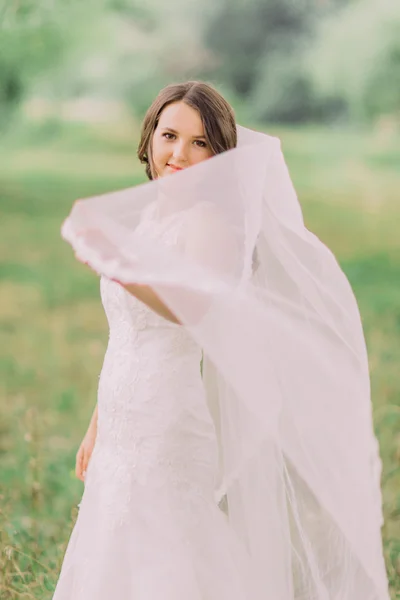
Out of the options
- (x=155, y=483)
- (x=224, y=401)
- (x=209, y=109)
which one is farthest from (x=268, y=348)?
(x=209, y=109)

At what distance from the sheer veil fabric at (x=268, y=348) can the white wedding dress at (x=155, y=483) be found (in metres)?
0.07

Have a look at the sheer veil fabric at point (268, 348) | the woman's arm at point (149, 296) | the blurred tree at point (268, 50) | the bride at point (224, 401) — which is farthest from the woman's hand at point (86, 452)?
the blurred tree at point (268, 50)

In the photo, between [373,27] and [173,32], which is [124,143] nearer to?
[173,32]

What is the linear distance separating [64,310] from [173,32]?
3.83ft

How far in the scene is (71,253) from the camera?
3451 mm

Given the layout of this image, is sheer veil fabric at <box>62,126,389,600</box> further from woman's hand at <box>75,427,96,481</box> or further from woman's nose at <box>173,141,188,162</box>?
woman's hand at <box>75,427,96,481</box>

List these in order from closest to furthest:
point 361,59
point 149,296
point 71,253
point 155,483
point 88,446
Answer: point 149,296, point 155,483, point 88,446, point 361,59, point 71,253

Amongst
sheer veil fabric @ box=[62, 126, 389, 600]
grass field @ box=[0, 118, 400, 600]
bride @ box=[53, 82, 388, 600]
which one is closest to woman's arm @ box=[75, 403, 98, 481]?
bride @ box=[53, 82, 388, 600]

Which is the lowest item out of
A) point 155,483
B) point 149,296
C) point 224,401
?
point 155,483

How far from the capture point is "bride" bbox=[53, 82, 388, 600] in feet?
4.11

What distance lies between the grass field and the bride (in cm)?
178

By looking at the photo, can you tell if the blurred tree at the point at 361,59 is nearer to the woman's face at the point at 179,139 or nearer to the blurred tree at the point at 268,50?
the blurred tree at the point at 268,50

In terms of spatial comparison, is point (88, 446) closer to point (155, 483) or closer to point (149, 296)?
point (155, 483)

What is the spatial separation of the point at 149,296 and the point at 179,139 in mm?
320
